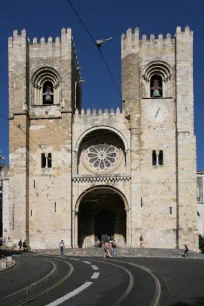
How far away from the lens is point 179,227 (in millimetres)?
33875

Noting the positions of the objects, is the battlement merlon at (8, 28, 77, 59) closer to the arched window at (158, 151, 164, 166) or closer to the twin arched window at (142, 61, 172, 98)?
the twin arched window at (142, 61, 172, 98)

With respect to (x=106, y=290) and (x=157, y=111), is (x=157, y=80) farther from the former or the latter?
(x=106, y=290)

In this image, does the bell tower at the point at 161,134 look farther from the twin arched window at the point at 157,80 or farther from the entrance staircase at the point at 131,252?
the entrance staircase at the point at 131,252

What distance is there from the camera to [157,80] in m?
37.3

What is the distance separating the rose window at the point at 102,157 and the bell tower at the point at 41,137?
2.40 metres

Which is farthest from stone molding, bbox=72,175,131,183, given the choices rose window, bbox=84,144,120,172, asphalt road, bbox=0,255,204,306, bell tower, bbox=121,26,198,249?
asphalt road, bbox=0,255,204,306

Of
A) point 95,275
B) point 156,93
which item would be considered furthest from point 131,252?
point 95,275

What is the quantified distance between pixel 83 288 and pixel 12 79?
28421 millimetres

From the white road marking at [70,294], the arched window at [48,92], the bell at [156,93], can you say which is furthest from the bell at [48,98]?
the white road marking at [70,294]

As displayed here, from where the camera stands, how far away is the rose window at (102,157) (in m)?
37.6

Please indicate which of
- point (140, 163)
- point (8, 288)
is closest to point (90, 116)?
point (140, 163)

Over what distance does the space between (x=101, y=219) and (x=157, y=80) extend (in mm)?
12430

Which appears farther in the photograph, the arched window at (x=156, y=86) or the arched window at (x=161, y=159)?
the arched window at (x=156, y=86)

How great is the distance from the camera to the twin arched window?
36531mm
